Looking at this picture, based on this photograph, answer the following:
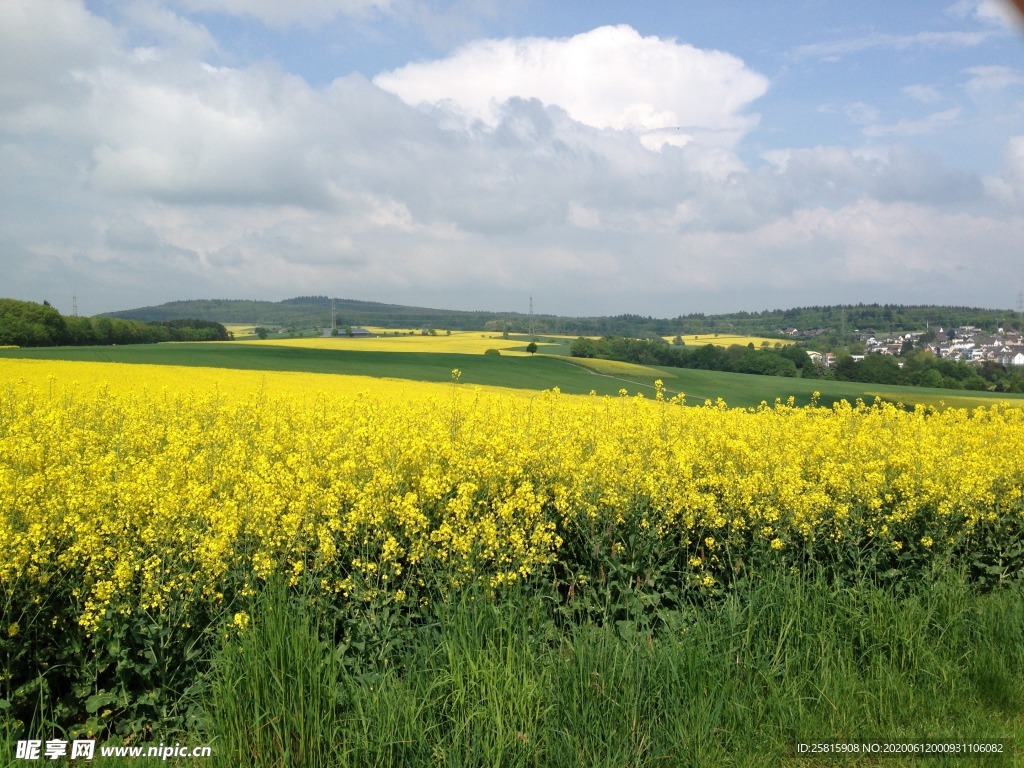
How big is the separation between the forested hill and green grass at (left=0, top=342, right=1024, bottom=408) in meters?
8.60

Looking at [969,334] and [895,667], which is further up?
[969,334]

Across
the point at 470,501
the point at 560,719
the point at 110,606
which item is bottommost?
the point at 560,719

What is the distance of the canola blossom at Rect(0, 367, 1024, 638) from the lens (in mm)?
4398

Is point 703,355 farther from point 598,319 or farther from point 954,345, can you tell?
point 598,319

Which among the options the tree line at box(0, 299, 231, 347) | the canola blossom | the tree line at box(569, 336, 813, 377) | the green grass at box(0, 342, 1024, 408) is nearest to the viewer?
the canola blossom

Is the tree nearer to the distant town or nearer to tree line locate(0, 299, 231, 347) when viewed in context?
the distant town

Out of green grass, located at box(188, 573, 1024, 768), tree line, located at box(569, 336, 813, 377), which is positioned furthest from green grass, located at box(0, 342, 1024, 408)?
green grass, located at box(188, 573, 1024, 768)

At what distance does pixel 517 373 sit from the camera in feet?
115

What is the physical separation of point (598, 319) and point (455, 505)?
77.2 meters

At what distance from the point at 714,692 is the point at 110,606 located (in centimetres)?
340

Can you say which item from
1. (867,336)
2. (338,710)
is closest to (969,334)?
(867,336)

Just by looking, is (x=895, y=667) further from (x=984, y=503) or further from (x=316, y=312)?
(x=316, y=312)

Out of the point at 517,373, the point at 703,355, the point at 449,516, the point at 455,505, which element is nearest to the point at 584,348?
the point at 703,355

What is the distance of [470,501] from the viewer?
17.1 ft
